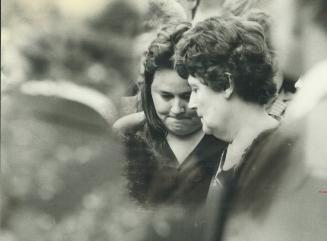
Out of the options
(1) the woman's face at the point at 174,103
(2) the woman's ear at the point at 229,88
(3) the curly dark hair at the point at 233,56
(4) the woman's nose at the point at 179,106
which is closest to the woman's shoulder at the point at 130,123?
(1) the woman's face at the point at 174,103

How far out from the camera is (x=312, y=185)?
356cm

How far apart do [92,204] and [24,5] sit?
1467 mm

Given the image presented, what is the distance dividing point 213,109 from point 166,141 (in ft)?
1.28

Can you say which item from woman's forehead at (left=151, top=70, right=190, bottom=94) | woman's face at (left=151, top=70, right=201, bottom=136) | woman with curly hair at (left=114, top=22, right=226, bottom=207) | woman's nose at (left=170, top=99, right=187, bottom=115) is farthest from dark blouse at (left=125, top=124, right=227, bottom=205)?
woman's forehead at (left=151, top=70, right=190, bottom=94)

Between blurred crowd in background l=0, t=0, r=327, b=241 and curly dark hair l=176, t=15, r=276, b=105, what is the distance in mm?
233

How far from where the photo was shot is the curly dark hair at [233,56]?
358 centimetres

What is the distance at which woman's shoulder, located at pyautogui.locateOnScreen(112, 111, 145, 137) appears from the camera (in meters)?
3.80

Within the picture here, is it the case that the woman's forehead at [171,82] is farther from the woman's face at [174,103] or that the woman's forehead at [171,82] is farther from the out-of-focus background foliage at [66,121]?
the out-of-focus background foliage at [66,121]

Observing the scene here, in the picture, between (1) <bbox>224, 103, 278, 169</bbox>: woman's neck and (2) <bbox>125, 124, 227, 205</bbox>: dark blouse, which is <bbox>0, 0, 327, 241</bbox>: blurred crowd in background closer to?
(2) <bbox>125, 124, 227, 205</bbox>: dark blouse

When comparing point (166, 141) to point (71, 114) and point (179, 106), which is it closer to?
point (179, 106)

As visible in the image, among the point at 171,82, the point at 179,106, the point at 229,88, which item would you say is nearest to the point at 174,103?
the point at 179,106

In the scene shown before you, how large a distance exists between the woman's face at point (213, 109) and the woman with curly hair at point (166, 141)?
0.17 feet

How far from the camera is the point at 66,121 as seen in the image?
3.89m

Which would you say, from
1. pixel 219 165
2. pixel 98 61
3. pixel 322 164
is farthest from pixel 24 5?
pixel 322 164
